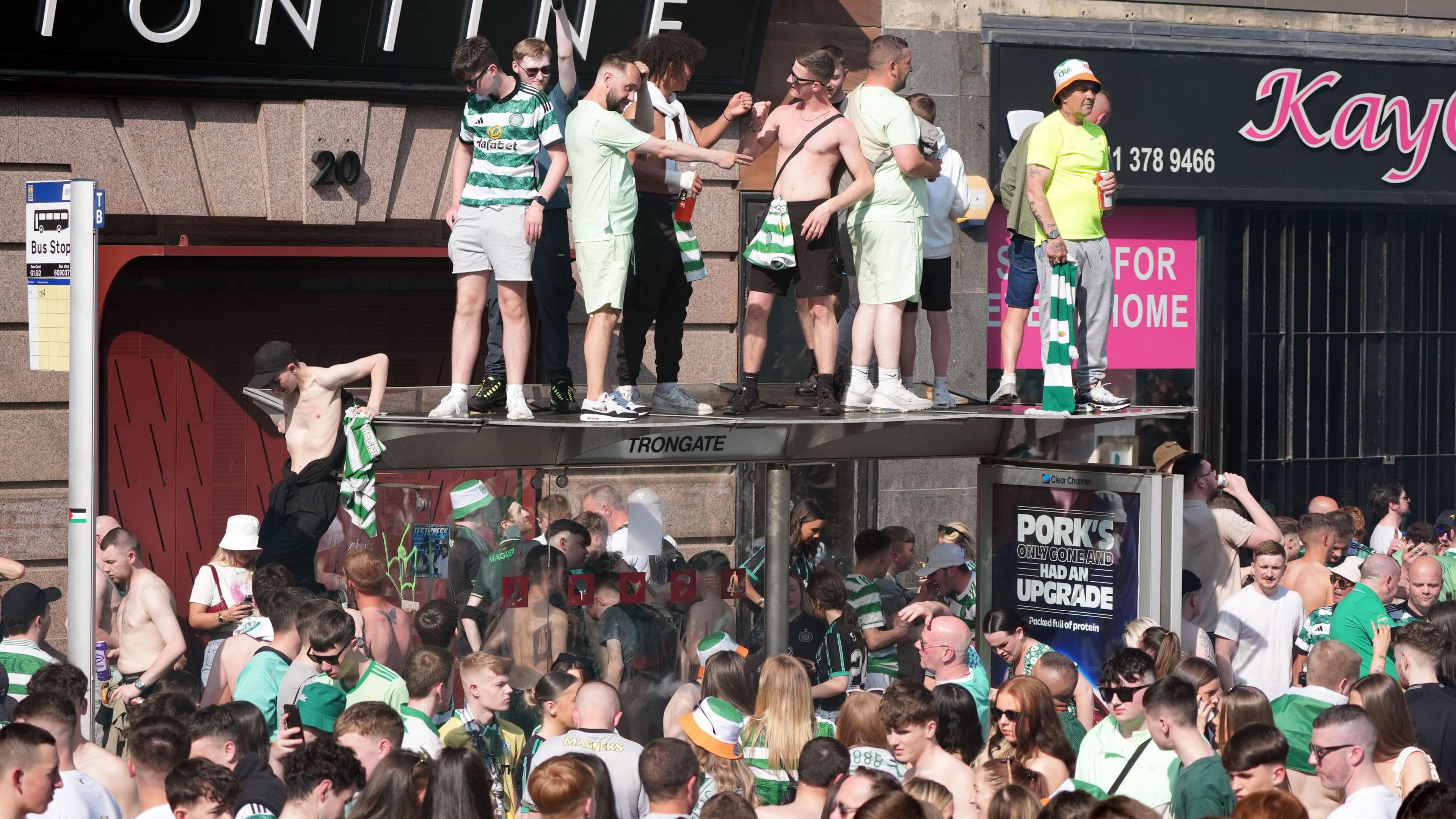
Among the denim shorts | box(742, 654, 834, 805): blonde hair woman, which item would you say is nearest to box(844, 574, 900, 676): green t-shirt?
the denim shorts

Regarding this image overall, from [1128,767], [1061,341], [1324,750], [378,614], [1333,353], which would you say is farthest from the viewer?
[1333,353]

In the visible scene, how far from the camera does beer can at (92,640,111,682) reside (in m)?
8.98

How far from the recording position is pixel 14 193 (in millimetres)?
11375

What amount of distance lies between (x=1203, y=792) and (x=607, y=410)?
12.2 feet

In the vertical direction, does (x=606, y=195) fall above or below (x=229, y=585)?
→ above

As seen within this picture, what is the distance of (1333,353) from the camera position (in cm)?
1548

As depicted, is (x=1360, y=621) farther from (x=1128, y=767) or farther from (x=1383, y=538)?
(x=1383, y=538)

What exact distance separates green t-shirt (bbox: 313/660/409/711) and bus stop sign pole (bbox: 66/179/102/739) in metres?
1.10

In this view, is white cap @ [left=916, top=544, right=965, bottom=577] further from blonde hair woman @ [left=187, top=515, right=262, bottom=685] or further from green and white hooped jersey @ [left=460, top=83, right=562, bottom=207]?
blonde hair woman @ [left=187, top=515, right=262, bottom=685]

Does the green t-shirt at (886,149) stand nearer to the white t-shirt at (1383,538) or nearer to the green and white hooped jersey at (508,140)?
the green and white hooped jersey at (508,140)

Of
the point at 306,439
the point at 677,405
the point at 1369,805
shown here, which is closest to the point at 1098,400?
the point at 677,405

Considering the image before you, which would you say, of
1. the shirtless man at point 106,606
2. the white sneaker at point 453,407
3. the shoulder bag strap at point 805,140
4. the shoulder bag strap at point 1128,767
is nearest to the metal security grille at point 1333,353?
the shoulder bag strap at point 805,140

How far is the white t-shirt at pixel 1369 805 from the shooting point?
593cm

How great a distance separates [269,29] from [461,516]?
14.4ft
